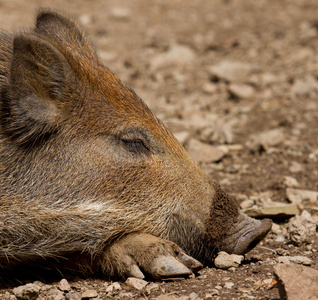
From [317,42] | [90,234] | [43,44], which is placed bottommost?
[90,234]

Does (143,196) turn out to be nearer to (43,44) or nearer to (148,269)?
(148,269)

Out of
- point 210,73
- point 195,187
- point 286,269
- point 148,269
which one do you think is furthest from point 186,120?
point 286,269

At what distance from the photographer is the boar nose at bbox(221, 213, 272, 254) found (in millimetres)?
3744

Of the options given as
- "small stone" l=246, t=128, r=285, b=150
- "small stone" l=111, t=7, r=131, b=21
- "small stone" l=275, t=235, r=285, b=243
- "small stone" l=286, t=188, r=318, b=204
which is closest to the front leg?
"small stone" l=275, t=235, r=285, b=243

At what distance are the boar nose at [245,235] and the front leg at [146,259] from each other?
Result: 29 cm

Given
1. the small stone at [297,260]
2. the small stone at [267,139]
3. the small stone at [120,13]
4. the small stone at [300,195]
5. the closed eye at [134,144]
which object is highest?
the small stone at [120,13]

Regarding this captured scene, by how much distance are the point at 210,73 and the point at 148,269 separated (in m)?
5.03

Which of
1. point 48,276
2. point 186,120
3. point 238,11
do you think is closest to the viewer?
point 48,276

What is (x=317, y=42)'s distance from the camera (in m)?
8.77

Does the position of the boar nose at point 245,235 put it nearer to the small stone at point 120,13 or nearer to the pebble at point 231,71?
the pebble at point 231,71

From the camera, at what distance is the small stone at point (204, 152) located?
5.78 meters

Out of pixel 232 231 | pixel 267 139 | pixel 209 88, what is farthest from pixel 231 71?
pixel 232 231

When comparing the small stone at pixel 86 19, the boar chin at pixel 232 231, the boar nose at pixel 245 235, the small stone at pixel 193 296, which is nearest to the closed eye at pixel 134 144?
the boar chin at pixel 232 231

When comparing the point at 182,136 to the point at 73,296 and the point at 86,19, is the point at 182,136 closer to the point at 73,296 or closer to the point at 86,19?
the point at 73,296
